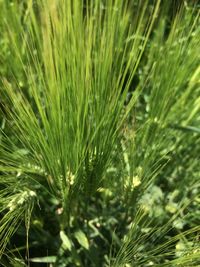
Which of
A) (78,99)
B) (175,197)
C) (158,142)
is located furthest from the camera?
(175,197)

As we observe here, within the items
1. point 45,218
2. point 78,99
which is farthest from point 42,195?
point 78,99

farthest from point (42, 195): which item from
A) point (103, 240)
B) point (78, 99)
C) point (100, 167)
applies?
point (78, 99)

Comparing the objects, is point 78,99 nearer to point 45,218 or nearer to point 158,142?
point 158,142

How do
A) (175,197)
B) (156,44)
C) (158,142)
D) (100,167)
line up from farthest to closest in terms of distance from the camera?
(175,197) < (156,44) < (158,142) < (100,167)

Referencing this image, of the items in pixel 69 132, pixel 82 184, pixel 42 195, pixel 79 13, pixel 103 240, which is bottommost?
pixel 103 240

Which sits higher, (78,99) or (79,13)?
(79,13)

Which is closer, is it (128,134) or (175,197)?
(128,134)

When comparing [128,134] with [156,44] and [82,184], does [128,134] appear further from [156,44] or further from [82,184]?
[156,44]
